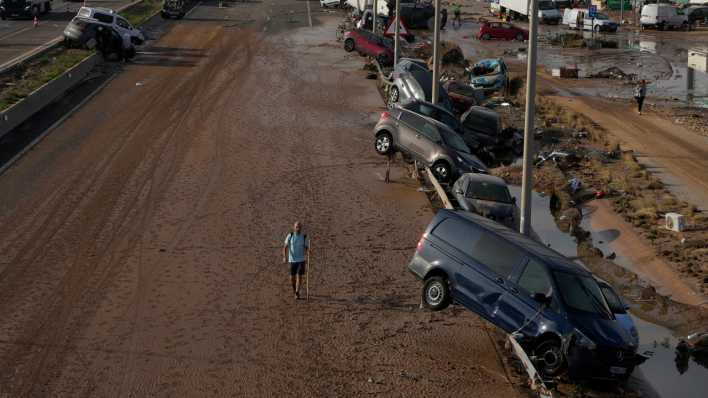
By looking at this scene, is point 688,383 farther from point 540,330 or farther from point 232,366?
point 232,366

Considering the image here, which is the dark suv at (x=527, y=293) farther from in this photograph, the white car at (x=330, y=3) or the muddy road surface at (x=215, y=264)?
the white car at (x=330, y=3)

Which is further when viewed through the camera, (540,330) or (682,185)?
(682,185)

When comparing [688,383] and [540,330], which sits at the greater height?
[540,330]

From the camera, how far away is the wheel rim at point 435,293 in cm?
1742

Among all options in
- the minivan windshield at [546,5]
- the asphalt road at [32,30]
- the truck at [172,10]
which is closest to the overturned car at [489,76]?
the asphalt road at [32,30]

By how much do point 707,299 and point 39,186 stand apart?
15.9 m

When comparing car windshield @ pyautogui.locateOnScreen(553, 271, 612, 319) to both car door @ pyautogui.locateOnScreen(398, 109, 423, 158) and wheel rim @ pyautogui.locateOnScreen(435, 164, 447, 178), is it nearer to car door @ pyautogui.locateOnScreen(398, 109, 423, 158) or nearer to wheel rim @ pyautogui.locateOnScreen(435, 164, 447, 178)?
wheel rim @ pyautogui.locateOnScreen(435, 164, 447, 178)

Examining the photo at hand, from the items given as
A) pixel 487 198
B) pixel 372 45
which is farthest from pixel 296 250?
pixel 372 45

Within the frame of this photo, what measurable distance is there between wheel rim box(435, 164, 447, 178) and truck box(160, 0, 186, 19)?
141 ft

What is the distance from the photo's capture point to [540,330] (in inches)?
619

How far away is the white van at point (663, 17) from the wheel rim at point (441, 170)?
51632 mm

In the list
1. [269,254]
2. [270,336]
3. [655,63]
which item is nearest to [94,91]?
[269,254]

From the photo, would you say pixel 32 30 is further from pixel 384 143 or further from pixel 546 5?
pixel 546 5

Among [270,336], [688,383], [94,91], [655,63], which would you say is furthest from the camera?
[655,63]
